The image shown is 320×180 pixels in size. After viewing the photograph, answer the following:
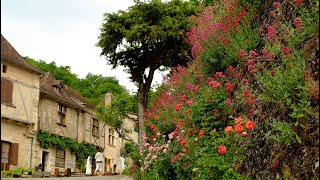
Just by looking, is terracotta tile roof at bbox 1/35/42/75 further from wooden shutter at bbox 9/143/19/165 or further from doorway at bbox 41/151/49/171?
doorway at bbox 41/151/49/171

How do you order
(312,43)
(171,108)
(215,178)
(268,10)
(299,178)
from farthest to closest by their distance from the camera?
(171,108) → (268,10) → (215,178) → (312,43) → (299,178)

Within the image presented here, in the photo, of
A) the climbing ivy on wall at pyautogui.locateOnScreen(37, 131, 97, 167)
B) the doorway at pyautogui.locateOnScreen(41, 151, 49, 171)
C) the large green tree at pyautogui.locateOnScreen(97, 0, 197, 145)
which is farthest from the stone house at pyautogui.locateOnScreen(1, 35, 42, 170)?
the large green tree at pyautogui.locateOnScreen(97, 0, 197, 145)

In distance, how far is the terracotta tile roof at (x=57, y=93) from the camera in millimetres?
28172

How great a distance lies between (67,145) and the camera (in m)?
29.5

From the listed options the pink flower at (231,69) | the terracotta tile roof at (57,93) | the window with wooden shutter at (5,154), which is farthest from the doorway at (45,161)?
the pink flower at (231,69)

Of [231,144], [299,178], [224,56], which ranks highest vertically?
[224,56]

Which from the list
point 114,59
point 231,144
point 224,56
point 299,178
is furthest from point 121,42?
point 299,178

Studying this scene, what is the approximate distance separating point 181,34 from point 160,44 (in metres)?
1.05

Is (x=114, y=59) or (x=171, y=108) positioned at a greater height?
(x=114, y=59)

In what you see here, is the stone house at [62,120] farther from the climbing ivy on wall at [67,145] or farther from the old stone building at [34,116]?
the climbing ivy on wall at [67,145]

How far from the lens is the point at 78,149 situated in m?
30.9

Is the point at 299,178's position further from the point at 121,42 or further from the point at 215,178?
the point at 121,42

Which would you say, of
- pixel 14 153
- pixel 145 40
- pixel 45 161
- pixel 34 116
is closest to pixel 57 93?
pixel 34 116

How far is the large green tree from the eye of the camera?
17984mm
